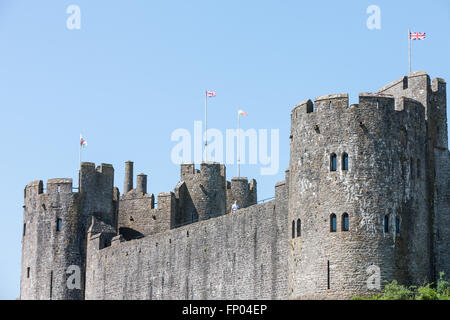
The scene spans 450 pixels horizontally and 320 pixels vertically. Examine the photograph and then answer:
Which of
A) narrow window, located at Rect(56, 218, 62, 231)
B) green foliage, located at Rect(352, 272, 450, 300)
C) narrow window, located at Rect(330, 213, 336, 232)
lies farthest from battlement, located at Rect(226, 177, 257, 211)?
green foliage, located at Rect(352, 272, 450, 300)

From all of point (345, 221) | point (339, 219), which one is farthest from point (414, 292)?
point (339, 219)

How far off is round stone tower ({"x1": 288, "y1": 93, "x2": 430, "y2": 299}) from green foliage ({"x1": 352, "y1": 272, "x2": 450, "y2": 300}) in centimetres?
48

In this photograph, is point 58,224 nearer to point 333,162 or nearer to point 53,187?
point 53,187

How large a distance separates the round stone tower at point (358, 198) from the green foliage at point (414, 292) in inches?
18.8

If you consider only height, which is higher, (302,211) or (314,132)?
(314,132)

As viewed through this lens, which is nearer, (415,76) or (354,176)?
(354,176)

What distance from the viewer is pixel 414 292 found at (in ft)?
140

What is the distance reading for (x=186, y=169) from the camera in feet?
226

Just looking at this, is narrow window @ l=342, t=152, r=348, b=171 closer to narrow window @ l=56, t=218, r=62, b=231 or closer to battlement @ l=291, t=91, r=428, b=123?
battlement @ l=291, t=91, r=428, b=123

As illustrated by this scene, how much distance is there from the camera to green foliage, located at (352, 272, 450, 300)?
41281 mm

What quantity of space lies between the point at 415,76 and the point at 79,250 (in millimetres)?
24938
